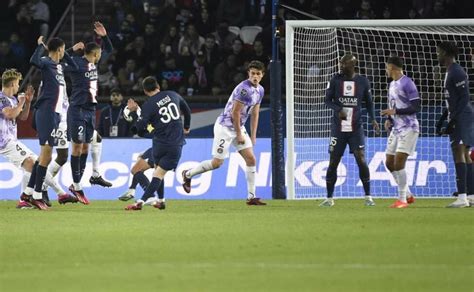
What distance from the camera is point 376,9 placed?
83.3 ft

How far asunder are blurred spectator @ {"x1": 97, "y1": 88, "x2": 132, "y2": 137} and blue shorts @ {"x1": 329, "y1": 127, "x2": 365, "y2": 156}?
592 centimetres

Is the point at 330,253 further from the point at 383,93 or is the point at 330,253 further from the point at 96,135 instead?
the point at 383,93

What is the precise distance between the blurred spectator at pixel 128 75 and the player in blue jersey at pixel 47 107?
8.91m

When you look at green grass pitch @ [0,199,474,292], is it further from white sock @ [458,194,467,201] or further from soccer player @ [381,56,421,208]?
soccer player @ [381,56,421,208]

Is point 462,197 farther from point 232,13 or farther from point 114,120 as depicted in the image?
point 232,13

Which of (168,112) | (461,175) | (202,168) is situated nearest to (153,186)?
(168,112)

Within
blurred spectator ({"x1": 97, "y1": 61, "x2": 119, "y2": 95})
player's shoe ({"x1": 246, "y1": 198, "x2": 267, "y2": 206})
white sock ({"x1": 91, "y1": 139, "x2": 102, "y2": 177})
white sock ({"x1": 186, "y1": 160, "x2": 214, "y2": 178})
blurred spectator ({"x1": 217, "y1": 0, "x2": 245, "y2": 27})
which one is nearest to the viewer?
player's shoe ({"x1": 246, "y1": 198, "x2": 267, "y2": 206})

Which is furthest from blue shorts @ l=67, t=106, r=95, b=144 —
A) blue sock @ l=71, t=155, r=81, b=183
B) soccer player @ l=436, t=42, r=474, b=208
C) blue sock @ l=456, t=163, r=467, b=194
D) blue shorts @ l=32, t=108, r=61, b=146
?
blue sock @ l=456, t=163, r=467, b=194

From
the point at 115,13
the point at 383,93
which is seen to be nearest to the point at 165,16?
the point at 115,13

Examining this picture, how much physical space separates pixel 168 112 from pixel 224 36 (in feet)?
33.2

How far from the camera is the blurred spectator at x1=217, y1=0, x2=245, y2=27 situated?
25.9m

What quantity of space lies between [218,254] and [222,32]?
1546cm

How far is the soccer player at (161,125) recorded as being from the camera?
50.7 feet

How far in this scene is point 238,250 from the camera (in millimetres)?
10695
